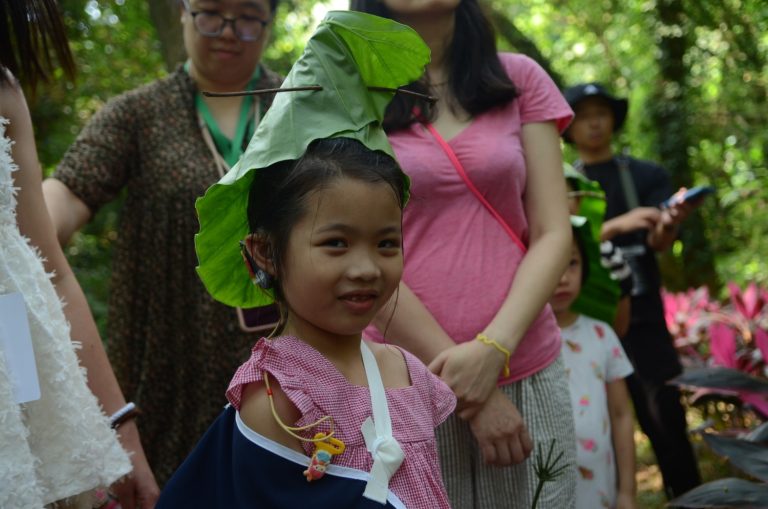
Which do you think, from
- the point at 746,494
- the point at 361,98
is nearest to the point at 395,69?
the point at 361,98

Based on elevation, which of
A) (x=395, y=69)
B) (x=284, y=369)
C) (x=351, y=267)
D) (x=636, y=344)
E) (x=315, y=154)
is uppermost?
(x=395, y=69)

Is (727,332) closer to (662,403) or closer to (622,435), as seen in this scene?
(662,403)

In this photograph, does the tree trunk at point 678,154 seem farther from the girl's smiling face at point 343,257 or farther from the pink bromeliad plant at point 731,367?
the girl's smiling face at point 343,257

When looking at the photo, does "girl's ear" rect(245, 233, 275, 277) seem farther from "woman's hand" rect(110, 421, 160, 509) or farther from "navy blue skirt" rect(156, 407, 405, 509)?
"woman's hand" rect(110, 421, 160, 509)

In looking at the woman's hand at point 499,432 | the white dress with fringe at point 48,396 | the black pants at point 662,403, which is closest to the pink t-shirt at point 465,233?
the woman's hand at point 499,432

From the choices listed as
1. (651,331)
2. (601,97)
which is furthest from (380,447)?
(601,97)

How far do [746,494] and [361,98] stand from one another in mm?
1736

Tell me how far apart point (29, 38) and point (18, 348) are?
0.69 m

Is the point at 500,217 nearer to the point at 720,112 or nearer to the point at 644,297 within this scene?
the point at 644,297

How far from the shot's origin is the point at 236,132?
278cm

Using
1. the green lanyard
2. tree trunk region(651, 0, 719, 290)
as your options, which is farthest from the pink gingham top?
tree trunk region(651, 0, 719, 290)

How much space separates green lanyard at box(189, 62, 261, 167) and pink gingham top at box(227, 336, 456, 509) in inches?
47.7

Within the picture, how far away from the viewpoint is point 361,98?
68.2 inches

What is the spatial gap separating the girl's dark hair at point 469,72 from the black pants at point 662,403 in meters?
2.33
